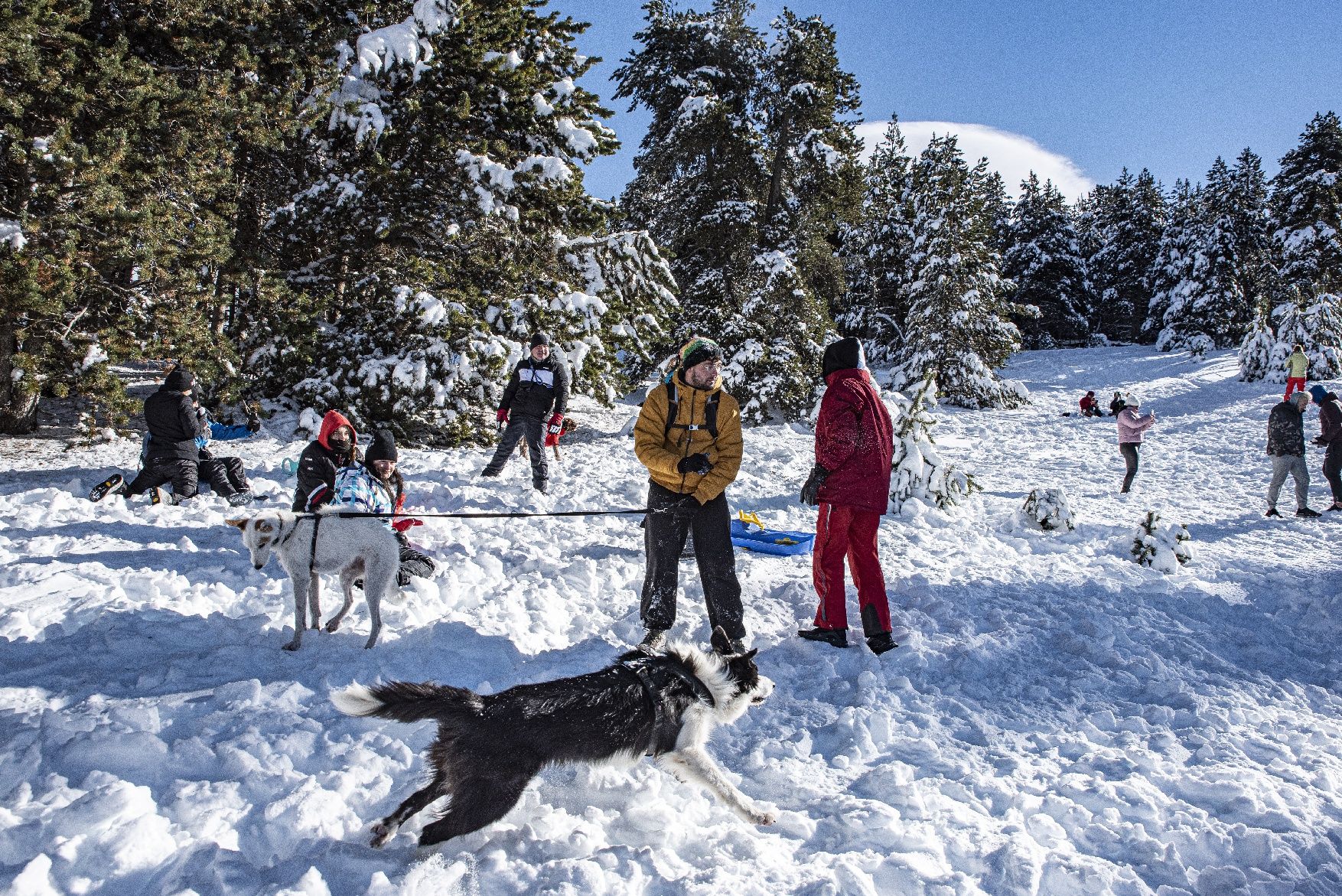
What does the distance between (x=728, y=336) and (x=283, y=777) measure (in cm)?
1520

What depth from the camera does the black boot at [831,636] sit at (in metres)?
5.21

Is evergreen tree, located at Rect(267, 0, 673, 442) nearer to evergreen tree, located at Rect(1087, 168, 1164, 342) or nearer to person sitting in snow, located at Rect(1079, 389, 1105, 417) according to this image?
person sitting in snow, located at Rect(1079, 389, 1105, 417)

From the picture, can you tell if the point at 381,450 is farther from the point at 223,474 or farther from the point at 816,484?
the point at 816,484

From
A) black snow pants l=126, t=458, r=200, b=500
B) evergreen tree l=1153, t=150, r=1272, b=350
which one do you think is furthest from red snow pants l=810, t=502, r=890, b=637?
evergreen tree l=1153, t=150, r=1272, b=350

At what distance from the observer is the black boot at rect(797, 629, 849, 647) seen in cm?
521

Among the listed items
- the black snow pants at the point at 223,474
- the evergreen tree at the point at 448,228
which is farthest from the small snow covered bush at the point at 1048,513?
the black snow pants at the point at 223,474

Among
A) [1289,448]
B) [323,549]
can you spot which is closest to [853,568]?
[323,549]

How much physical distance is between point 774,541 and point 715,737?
376 centimetres

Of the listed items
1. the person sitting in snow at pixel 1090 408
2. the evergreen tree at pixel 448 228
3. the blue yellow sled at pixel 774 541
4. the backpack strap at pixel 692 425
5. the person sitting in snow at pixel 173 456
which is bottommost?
the blue yellow sled at pixel 774 541

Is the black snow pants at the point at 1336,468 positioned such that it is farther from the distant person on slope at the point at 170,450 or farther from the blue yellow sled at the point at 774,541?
the distant person on slope at the point at 170,450

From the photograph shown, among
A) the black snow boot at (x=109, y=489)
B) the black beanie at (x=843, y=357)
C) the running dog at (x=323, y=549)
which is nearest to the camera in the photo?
Answer: the running dog at (x=323, y=549)

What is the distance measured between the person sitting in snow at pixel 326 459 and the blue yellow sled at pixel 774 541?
11.9 feet

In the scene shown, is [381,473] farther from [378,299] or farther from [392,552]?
[378,299]

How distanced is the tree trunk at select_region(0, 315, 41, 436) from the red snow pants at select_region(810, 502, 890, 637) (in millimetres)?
11036
